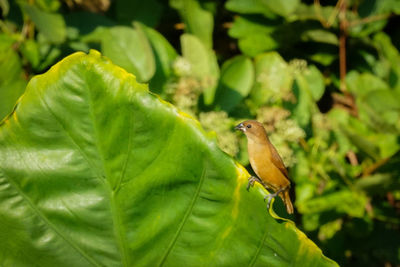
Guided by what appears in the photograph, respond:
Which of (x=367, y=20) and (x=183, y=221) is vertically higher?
(x=183, y=221)

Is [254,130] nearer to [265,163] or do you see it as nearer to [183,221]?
[265,163]

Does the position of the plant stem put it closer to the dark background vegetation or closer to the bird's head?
the dark background vegetation

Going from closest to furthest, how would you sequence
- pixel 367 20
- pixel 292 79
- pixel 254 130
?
pixel 254 130
pixel 292 79
pixel 367 20

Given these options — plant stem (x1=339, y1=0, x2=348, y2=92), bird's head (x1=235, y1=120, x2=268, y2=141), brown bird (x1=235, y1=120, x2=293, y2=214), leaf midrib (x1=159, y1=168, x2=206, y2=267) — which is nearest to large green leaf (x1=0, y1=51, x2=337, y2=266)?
leaf midrib (x1=159, y1=168, x2=206, y2=267)

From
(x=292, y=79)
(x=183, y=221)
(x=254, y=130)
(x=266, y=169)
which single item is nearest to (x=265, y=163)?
(x=266, y=169)

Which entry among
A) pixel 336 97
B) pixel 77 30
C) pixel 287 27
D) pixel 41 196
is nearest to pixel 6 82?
pixel 77 30

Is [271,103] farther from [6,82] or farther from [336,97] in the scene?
[6,82]
